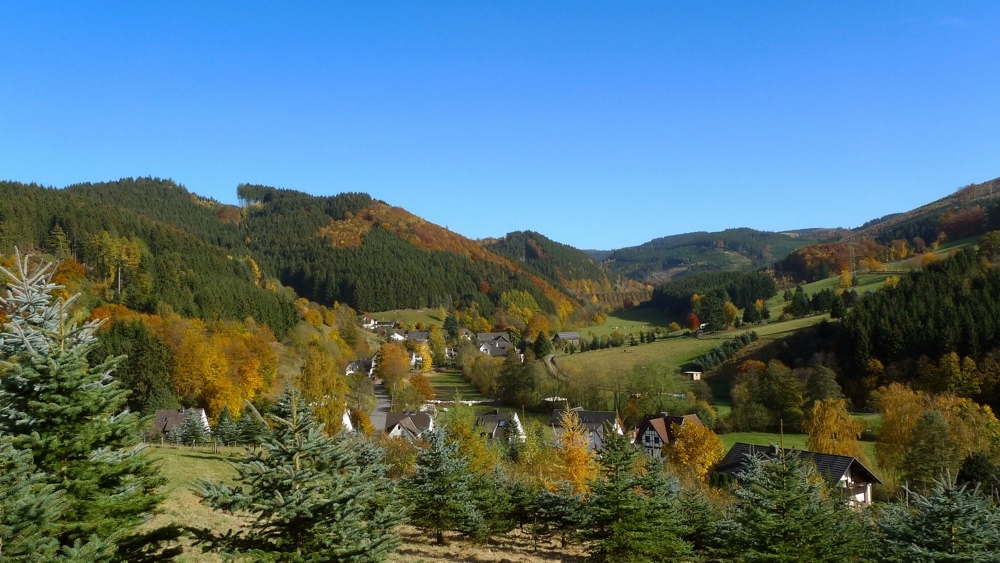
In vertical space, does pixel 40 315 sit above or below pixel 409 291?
below

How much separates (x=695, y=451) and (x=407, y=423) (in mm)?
25879

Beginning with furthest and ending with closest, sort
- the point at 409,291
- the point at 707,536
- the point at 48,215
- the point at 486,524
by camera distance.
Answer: the point at 409,291 → the point at 48,215 → the point at 486,524 → the point at 707,536

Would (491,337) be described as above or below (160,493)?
above

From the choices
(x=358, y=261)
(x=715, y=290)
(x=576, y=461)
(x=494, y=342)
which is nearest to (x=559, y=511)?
(x=576, y=461)

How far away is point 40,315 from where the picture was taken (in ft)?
36.3

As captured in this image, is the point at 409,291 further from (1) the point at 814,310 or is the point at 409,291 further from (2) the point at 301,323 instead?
(1) the point at 814,310

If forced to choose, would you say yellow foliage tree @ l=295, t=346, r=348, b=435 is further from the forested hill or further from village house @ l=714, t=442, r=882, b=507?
the forested hill

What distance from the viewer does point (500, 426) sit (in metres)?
57.8

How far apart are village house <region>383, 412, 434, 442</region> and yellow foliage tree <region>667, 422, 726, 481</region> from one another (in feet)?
68.8

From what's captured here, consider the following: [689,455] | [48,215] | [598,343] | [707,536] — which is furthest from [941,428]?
[48,215]

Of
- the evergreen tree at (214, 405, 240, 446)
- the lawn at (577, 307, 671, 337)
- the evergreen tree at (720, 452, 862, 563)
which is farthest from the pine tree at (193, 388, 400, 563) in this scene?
the lawn at (577, 307, 671, 337)

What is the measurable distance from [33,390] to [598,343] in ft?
318

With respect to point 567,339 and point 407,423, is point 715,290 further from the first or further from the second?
point 407,423

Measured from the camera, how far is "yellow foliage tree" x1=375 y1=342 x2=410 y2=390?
81812 millimetres
